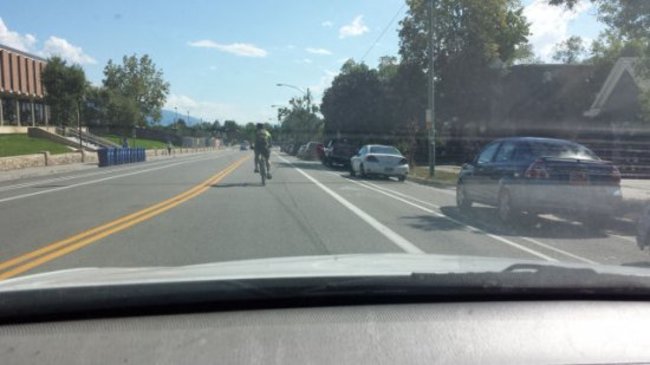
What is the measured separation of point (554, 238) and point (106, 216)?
7938 millimetres

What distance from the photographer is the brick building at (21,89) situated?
2623 inches

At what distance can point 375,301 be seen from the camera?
3312 mm

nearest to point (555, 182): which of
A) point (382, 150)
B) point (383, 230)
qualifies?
point (383, 230)

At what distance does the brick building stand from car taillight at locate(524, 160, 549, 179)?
Result: 62.3 m

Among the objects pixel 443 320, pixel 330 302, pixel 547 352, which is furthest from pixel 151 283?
pixel 547 352

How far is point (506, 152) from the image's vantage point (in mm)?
13555

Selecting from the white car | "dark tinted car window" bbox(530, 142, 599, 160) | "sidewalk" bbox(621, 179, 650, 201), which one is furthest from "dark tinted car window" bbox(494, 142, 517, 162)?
the white car

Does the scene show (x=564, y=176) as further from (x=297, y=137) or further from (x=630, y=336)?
(x=297, y=137)

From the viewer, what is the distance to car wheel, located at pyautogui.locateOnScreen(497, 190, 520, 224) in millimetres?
12625

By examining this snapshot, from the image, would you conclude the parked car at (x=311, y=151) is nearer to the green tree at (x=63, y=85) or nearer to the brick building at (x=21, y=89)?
→ the green tree at (x=63, y=85)

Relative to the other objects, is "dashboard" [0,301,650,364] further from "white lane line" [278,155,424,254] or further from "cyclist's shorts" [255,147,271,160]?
"cyclist's shorts" [255,147,271,160]

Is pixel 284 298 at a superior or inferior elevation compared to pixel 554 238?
superior

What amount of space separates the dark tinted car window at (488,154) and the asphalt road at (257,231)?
3.66 feet

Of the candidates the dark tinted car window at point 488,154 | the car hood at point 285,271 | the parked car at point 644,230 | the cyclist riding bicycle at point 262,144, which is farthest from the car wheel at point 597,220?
the cyclist riding bicycle at point 262,144
